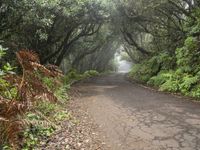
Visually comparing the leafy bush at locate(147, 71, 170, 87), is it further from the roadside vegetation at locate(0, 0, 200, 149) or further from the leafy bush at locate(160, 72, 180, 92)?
the leafy bush at locate(160, 72, 180, 92)

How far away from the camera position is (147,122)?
32.3ft

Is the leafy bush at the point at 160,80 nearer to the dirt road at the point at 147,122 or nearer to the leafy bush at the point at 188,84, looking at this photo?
the leafy bush at the point at 188,84

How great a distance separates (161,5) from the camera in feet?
72.2

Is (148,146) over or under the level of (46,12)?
under

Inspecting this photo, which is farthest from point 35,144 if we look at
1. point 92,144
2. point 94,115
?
point 94,115

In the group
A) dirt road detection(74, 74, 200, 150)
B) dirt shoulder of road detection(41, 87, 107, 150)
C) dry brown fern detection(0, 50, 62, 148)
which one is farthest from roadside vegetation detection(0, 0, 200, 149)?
dirt road detection(74, 74, 200, 150)

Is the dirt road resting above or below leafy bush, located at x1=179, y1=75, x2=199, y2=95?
below

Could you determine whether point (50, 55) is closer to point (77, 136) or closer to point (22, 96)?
point (77, 136)

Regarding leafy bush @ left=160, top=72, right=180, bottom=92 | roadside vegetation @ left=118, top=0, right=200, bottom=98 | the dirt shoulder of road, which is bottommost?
the dirt shoulder of road

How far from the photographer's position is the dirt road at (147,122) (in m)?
7.68

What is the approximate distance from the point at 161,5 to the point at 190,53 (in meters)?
5.71

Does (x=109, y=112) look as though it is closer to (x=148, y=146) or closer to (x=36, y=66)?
(x=148, y=146)

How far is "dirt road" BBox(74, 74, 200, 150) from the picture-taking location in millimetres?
7680

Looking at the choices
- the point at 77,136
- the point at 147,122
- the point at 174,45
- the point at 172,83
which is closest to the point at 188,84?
the point at 172,83
